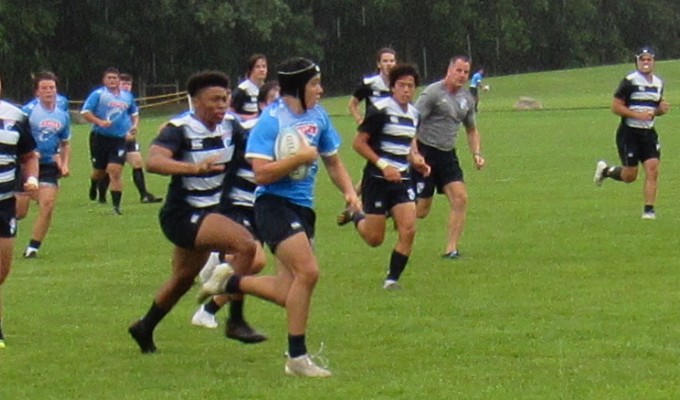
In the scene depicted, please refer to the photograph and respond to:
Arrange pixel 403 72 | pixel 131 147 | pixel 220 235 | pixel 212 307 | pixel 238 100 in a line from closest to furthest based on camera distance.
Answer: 1. pixel 220 235
2. pixel 212 307
3. pixel 403 72
4. pixel 238 100
5. pixel 131 147

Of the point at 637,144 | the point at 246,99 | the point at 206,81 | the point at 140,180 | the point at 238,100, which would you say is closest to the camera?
the point at 206,81

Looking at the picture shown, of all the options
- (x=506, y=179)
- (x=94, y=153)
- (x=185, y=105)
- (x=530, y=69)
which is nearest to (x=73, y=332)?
(x=94, y=153)

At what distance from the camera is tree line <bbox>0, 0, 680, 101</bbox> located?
7025 centimetres

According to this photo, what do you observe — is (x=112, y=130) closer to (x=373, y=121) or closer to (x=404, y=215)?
(x=373, y=121)

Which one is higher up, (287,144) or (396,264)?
(287,144)

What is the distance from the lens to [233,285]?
9.33 metres

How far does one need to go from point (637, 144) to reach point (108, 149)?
7.88m

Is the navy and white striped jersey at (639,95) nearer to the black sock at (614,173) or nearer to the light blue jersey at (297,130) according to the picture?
the black sock at (614,173)

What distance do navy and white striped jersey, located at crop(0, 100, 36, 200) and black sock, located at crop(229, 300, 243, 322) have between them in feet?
5.49

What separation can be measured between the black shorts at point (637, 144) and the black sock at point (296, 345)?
31.7ft

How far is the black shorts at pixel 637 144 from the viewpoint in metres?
17.8

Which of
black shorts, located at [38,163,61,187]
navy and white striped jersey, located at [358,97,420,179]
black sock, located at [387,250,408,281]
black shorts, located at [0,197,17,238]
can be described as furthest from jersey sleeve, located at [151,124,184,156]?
black shorts, located at [38,163,61,187]

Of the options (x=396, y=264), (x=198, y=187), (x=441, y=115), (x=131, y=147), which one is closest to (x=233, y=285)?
(x=198, y=187)

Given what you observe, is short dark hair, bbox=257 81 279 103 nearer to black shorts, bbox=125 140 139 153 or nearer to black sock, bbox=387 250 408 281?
black sock, bbox=387 250 408 281
